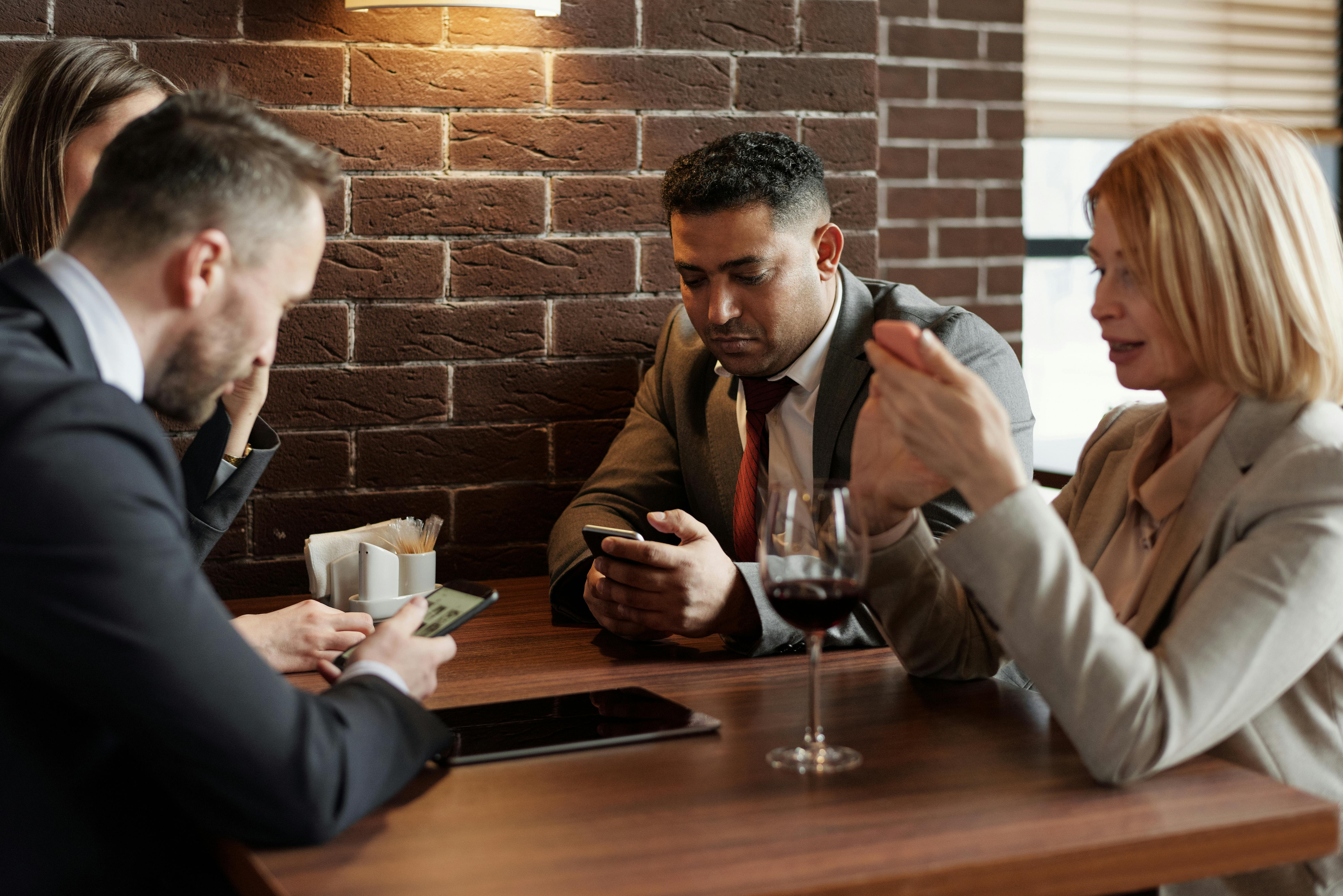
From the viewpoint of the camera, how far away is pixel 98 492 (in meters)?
0.90

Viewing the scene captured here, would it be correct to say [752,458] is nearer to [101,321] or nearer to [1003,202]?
[101,321]

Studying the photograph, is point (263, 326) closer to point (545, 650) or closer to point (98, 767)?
point (98, 767)

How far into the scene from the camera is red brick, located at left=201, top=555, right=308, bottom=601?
81.2 inches

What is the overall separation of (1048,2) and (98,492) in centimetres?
290

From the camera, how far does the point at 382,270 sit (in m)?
2.09

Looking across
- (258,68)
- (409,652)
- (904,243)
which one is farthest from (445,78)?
(904,243)

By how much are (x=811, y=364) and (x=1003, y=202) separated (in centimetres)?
130

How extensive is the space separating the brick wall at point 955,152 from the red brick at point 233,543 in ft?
5.46

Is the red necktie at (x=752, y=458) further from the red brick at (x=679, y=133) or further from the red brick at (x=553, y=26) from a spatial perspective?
the red brick at (x=553, y=26)

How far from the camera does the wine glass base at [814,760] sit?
1113 mm

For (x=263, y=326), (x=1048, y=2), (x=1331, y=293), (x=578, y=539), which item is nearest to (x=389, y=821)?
(x=263, y=326)

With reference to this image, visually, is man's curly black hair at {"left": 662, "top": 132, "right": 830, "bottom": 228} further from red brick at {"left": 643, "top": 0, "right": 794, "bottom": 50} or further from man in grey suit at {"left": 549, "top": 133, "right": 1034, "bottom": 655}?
red brick at {"left": 643, "top": 0, "right": 794, "bottom": 50}

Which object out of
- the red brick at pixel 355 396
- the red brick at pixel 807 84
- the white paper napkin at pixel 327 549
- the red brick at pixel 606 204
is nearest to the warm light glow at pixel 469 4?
the red brick at pixel 606 204

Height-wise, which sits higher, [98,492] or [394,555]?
[98,492]
